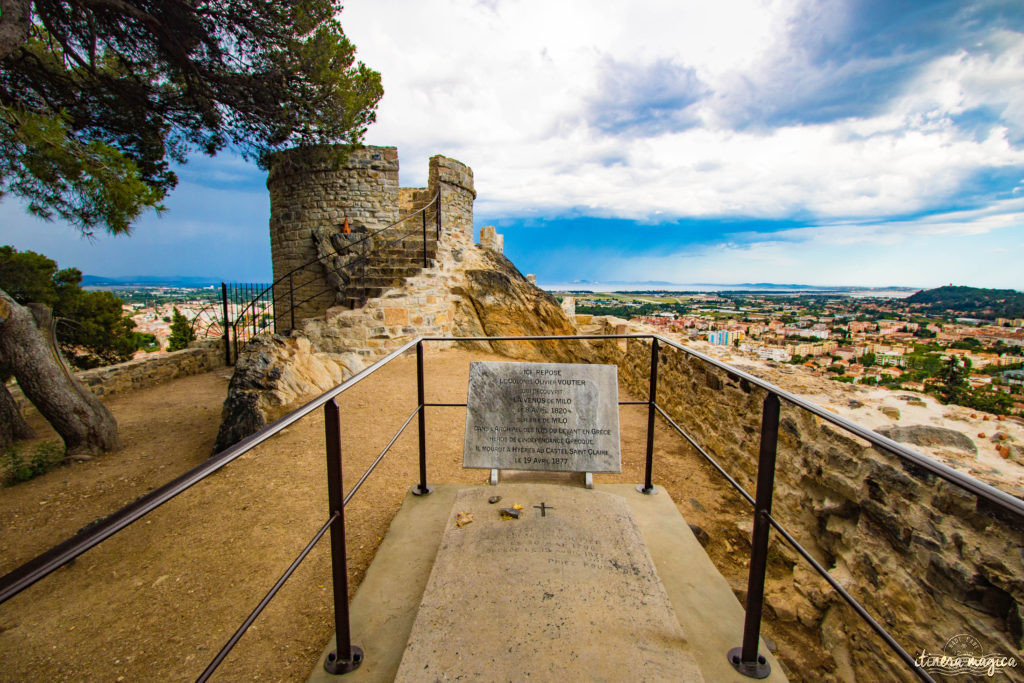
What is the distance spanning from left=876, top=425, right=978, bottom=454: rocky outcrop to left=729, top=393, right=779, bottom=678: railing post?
5.33 feet

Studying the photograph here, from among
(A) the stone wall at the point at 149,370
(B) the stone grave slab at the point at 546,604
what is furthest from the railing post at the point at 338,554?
(A) the stone wall at the point at 149,370

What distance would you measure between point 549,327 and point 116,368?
25.7ft

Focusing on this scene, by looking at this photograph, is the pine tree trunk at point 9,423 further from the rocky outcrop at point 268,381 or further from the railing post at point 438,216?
the railing post at point 438,216

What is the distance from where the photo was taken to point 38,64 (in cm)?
559

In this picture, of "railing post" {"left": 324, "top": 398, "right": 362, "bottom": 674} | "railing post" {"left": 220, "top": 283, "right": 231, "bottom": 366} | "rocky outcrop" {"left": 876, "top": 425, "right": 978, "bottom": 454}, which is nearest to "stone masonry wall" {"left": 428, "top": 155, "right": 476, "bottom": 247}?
"railing post" {"left": 220, "top": 283, "right": 231, "bottom": 366}

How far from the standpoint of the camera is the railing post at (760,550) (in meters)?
1.60

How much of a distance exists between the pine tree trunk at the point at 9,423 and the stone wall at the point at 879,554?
26.5 ft

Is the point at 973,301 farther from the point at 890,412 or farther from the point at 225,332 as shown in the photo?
the point at 225,332

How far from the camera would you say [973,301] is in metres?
10.4

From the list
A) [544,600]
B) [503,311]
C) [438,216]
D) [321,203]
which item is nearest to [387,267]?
[438,216]

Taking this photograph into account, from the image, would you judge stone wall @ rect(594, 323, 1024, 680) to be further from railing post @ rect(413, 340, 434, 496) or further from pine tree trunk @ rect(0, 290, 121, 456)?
pine tree trunk @ rect(0, 290, 121, 456)

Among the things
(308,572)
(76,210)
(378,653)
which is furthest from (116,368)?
(378,653)

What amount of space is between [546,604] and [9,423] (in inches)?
287

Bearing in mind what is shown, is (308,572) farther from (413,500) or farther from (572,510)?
(572,510)
